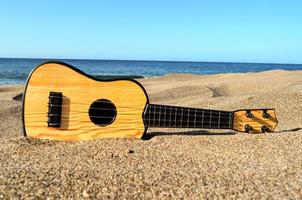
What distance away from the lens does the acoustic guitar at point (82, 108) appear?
3.61 metres

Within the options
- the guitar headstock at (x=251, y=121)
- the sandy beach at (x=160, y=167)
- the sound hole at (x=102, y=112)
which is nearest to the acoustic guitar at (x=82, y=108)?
the sound hole at (x=102, y=112)

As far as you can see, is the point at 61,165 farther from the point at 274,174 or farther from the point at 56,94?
the point at 274,174

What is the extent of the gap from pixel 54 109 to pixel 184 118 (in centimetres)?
121

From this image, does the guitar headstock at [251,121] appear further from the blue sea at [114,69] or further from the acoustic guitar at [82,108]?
the blue sea at [114,69]

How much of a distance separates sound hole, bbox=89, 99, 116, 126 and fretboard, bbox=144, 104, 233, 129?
1.04 feet

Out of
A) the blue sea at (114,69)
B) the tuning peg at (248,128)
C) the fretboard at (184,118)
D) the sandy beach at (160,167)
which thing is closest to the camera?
the sandy beach at (160,167)

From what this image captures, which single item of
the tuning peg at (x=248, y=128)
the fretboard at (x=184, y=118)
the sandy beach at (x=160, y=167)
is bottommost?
the sandy beach at (x=160, y=167)

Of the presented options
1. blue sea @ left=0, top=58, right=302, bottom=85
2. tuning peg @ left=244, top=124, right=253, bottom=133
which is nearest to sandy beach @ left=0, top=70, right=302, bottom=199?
tuning peg @ left=244, top=124, right=253, bottom=133

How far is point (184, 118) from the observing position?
12.8ft

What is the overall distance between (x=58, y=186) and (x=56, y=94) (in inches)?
57.0

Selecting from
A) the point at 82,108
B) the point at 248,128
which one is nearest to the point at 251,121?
the point at 248,128

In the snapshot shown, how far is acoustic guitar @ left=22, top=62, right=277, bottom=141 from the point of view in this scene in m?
3.61

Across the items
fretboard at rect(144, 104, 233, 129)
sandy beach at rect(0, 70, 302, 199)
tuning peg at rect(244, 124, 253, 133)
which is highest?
fretboard at rect(144, 104, 233, 129)

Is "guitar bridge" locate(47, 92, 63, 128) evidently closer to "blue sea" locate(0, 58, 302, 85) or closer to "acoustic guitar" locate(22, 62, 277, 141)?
"acoustic guitar" locate(22, 62, 277, 141)
